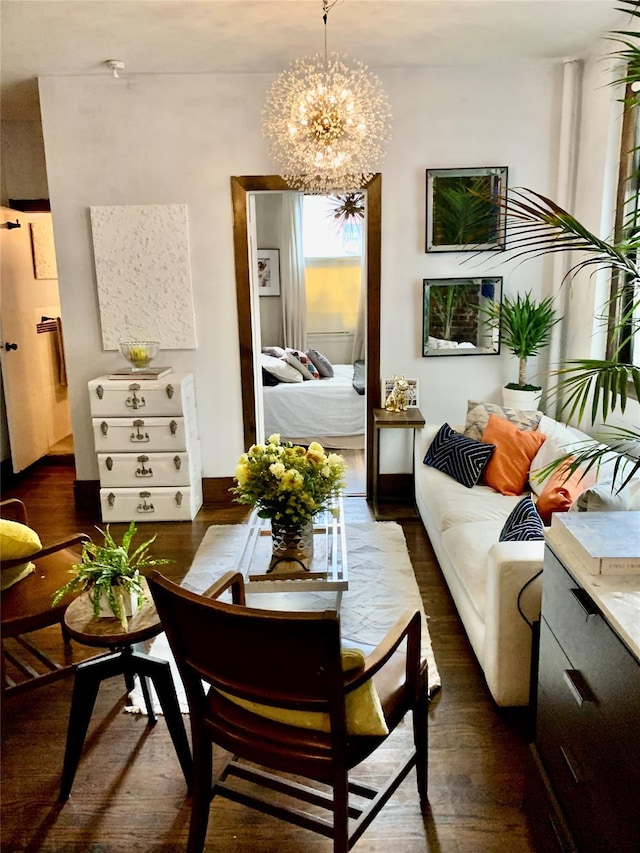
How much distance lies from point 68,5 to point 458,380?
3092mm

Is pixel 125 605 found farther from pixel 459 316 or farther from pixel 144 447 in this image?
pixel 459 316

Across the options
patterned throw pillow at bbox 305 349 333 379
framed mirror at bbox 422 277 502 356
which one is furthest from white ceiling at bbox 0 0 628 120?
patterned throw pillow at bbox 305 349 333 379

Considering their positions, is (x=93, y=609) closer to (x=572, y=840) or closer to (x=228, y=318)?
(x=572, y=840)

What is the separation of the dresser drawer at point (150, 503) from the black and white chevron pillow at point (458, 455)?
63.5 inches

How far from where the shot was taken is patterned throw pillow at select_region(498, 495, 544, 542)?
7.72 ft

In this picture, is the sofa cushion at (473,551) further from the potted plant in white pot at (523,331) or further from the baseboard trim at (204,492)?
the baseboard trim at (204,492)

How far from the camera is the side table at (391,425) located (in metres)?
4.10

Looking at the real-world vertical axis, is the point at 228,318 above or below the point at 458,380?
above

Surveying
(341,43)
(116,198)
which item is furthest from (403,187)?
(116,198)

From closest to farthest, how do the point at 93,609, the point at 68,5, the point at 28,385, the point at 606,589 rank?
the point at 606,589
the point at 93,609
the point at 68,5
the point at 28,385

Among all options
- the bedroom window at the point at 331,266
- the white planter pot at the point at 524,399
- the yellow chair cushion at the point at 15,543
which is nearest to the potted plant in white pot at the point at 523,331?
→ the white planter pot at the point at 524,399

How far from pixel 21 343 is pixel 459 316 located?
3.60 meters

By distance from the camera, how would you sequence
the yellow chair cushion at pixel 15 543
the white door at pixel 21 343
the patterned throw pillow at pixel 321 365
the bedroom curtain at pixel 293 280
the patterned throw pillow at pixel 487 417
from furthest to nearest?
the bedroom curtain at pixel 293 280 → the patterned throw pillow at pixel 321 365 → the white door at pixel 21 343 → the patterned throw pillow at pixel 487 417 → the yellow chair cushion at pixel 15 543

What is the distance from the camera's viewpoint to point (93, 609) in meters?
2.03
